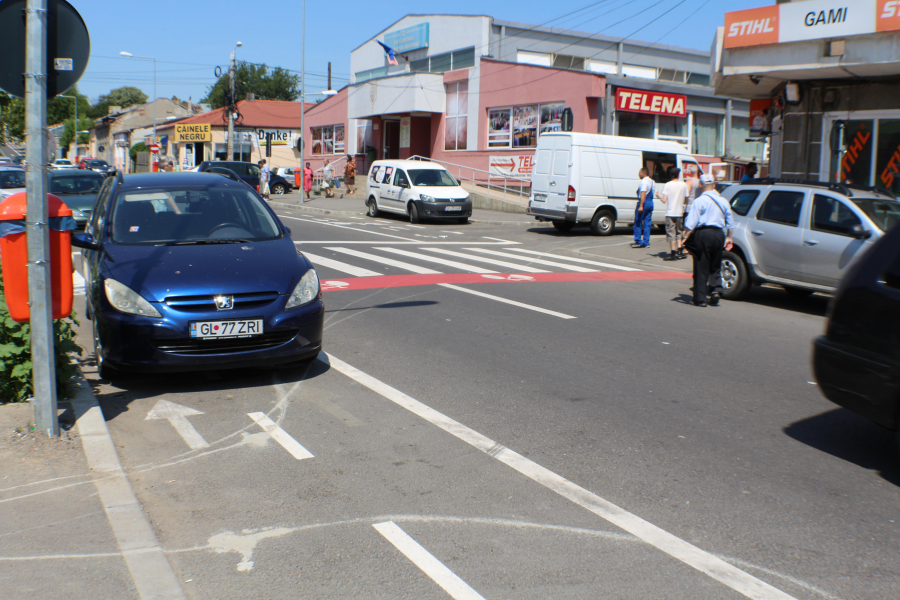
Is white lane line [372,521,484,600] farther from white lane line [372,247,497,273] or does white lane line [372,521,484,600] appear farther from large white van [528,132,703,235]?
large white van [528,132,703,235]

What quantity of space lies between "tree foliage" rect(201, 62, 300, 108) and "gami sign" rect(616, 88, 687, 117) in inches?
3153

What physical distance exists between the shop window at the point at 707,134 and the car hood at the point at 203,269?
28682mm

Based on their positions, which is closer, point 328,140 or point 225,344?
point 225,344

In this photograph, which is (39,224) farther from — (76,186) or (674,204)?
(76,186)

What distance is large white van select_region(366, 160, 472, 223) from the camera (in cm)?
2459

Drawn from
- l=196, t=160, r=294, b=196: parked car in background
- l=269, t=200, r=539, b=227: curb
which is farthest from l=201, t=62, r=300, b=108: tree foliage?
A: l=269, t=200, r=539, b=227: curb

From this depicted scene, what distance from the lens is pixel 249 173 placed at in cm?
3675

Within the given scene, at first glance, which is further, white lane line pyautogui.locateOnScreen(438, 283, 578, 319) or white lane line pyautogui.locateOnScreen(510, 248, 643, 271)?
white lane line pyautogui.locateOnScreen(510, 248, 643, 271)

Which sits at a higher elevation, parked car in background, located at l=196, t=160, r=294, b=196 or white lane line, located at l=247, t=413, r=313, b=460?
parked car in background, located at l=196, t=160, r=294, b=196

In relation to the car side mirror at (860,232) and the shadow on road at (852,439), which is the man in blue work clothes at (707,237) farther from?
the shadow on road at (852,439)

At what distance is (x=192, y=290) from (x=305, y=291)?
891mm

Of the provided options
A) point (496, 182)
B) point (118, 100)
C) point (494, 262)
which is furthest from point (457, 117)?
point (118, 100)

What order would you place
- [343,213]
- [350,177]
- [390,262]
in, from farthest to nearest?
1. [350,177]
2. [343,213]
3. [390,262]

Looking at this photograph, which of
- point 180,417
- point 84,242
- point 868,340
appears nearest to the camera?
point 868,340
